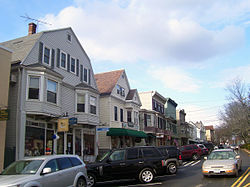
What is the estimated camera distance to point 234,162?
12.3 metres

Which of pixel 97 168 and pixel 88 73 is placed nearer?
pixel 97 168

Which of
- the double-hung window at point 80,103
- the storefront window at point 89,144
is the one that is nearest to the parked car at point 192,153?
the storefront window at point 89,144

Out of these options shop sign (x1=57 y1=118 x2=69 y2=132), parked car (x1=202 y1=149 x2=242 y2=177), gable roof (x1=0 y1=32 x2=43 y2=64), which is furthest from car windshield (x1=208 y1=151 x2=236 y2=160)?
gable roof (x1=0 y1=32 x2=43 y2=64)

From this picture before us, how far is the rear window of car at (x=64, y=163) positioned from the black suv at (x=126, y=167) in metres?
2.58

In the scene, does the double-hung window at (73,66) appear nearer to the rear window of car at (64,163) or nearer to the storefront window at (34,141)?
the storefront window at (34,141)

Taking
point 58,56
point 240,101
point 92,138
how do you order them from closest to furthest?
1. point 58,56
2. point 92,138
3. point 240,101

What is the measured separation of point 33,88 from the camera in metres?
17.0

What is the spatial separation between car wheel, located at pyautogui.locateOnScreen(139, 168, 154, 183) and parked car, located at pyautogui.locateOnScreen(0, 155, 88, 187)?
3002mm

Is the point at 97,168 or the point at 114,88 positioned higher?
the point at 114,88

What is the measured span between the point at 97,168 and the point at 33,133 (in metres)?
6.86

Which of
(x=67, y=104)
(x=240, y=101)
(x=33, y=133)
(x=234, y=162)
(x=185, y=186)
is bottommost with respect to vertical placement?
(x=185, y=186)

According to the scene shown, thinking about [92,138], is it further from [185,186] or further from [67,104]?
[185,186]

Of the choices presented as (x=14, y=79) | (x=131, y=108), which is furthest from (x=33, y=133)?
(x=131, y=108)

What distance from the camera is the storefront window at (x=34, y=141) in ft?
54.0
